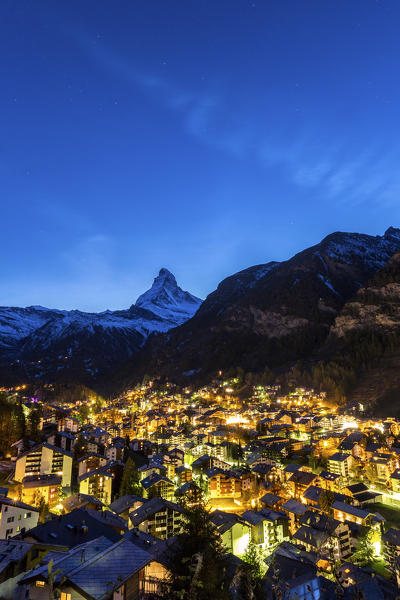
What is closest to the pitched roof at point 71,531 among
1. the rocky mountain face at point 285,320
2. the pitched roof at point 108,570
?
the pitched roof at point 108,570

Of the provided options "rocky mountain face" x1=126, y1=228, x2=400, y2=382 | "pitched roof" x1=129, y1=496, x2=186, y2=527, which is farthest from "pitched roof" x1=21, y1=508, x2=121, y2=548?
"rocky mountain face" x1=126, y1=228, x2=400, y2=382

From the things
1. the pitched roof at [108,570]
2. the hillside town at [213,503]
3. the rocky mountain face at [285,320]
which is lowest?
the hillside town at [213,503]

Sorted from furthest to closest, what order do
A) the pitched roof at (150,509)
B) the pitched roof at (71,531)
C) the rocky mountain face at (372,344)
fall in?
the rocky mountain face at (372,344)
the pitched roof at (150,509)
the pitched roof at (71,531)

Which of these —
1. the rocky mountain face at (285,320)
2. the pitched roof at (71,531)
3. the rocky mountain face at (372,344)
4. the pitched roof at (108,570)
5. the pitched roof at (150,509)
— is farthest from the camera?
the rocky mountain face at (285,320)

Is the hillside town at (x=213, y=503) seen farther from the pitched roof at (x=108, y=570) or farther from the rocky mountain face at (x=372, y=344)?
the rocky mountain face at (x=372, y=344)

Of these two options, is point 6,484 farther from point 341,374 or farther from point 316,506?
point 341,374

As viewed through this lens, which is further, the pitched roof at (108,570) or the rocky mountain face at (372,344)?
the rocky mountain face at (372,344)

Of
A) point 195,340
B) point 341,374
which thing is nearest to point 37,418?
point 341,374

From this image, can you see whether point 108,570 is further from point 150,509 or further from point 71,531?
point 150,509

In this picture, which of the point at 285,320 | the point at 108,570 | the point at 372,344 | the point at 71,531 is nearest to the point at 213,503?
the point at 71,531
